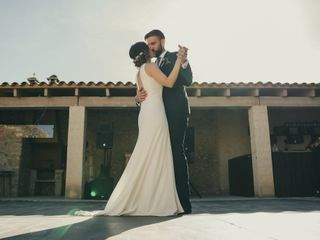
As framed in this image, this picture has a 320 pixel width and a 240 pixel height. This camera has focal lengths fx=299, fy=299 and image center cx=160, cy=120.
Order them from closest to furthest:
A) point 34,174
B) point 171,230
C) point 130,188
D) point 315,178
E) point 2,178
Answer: point 171,230 < point 130,188 < point 315,178 < point 2,178 < point 34,174

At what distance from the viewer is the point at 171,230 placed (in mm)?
1720

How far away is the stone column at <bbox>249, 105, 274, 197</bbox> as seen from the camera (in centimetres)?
759

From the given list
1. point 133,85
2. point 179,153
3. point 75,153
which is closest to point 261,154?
point 133,85

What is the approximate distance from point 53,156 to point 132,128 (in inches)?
120

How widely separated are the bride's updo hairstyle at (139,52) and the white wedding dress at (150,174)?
0.10m

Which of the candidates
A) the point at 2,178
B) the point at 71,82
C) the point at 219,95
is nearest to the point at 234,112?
the point at 219,95

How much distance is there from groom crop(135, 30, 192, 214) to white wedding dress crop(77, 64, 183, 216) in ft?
0.21

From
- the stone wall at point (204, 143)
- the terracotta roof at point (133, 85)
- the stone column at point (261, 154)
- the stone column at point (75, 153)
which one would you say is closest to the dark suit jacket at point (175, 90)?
the terracotta roof at point (133, 85)

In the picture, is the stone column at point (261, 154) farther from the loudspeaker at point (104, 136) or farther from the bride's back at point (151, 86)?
the bride's back at point (151, 86)

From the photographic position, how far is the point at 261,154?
7.80 metres

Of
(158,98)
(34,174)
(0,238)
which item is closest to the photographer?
(0,238)

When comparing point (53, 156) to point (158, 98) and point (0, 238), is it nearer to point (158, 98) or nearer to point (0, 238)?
point (158, 98)

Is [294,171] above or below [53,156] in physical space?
below

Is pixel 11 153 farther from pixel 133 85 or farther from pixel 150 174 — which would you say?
pixel 150 174
